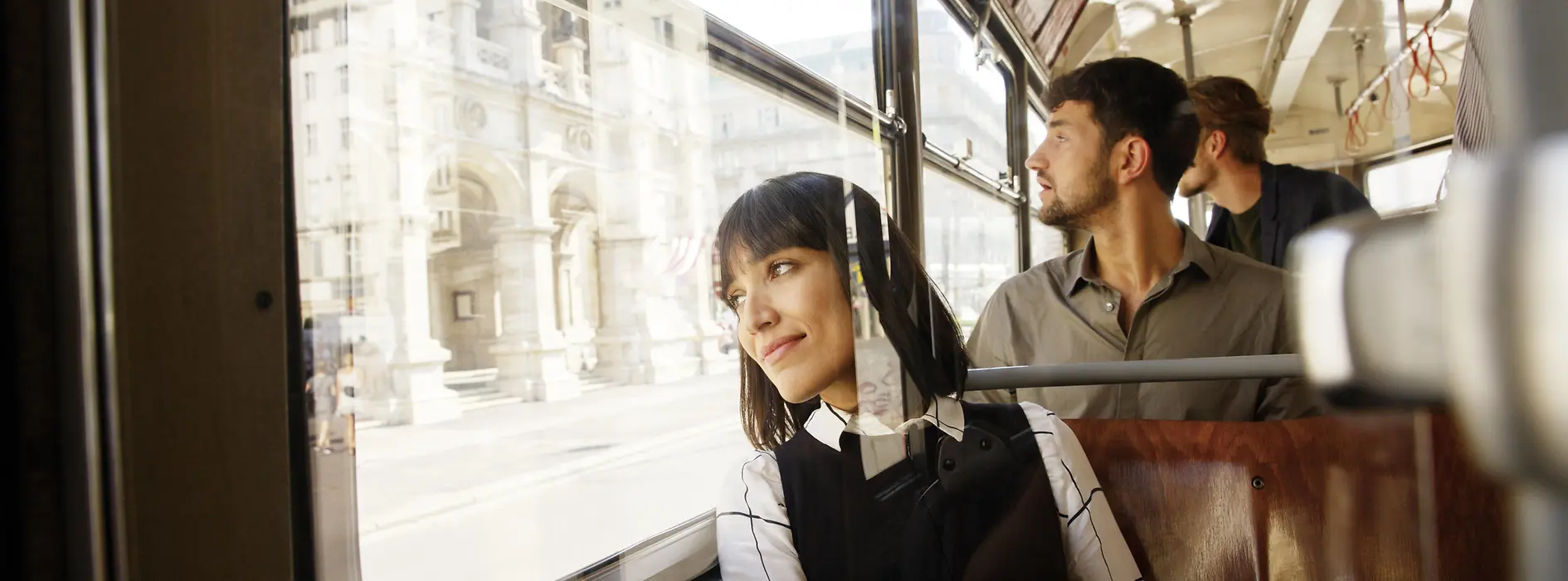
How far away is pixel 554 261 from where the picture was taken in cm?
94

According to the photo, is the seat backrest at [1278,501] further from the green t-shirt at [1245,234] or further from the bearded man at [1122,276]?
the green t-shirt at [1245,234]

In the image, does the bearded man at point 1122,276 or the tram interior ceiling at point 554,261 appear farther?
the bearded man at point 1122,276

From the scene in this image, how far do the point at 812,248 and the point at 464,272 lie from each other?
0.37 m

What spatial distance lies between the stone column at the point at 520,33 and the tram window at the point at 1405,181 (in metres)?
0.85

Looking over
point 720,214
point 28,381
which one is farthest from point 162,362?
point 720,214

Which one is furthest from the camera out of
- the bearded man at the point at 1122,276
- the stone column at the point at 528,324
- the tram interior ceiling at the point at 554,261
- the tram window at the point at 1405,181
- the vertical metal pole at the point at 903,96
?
the bearded man at the point at 1122,276

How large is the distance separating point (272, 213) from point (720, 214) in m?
0.44

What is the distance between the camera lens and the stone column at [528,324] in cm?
90

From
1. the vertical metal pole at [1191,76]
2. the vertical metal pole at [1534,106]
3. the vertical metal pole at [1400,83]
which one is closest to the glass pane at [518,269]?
the vertical metal pole at [1191,76]

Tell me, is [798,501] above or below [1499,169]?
below

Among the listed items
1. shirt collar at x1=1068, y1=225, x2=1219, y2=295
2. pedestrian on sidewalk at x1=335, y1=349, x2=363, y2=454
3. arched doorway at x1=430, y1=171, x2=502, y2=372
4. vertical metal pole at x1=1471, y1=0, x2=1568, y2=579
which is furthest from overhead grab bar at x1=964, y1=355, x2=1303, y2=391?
vertical metal pole at x1=1471, y1=0, x2=1568, y2=579

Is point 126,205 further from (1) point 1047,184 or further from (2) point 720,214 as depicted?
(1) point 1047,184

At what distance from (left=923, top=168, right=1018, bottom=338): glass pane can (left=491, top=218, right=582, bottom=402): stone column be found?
44cm

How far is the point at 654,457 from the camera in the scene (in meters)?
0.96
